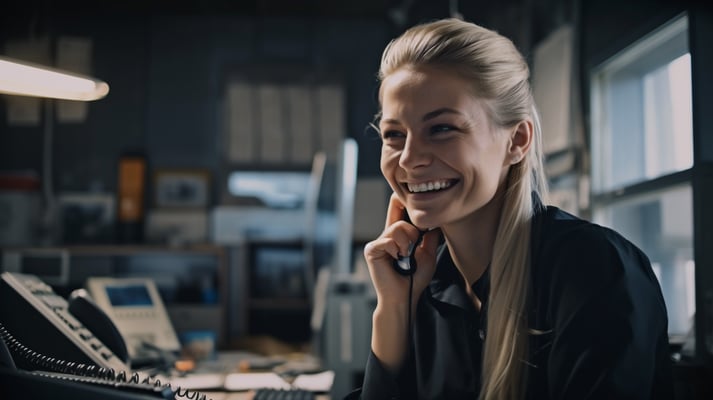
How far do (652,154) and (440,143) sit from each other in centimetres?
194

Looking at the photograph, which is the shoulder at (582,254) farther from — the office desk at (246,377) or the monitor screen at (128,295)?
the monitor screen at (128,295)

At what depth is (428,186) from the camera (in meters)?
1.05

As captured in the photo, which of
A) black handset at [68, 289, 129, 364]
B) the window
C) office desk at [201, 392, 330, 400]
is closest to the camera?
black handset at [68, 289, 129, 364]

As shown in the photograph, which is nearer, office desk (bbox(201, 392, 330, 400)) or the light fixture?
the light fixture

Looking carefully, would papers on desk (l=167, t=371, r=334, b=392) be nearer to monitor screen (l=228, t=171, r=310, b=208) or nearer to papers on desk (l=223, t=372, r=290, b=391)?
papers on desk (l=223, t=372, r=290, b=391)

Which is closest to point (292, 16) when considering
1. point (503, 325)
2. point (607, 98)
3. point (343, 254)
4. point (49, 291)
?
point (607, 98)

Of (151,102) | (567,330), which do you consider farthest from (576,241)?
(151,102)

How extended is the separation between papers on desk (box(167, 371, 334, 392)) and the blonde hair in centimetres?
73

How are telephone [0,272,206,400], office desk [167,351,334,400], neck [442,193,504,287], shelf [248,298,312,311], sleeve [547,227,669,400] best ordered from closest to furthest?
telephone [0,272,206,400], sleeve [547,227,669,400], neck [442,193,504,287], office desk [167,351,334,400], shelf [248,298,312,311]

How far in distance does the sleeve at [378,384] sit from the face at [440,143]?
0.27 meters

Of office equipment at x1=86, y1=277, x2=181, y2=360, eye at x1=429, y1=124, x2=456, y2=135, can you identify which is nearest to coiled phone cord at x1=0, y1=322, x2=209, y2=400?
eye at x1=429, y1=124, x2=456, y2=135

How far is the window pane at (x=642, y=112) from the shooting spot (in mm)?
2271

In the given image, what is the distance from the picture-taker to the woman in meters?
0.90

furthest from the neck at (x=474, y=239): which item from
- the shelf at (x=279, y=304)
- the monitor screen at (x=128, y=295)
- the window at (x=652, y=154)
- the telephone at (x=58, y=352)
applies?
the shelf at (x=279, y=304)
